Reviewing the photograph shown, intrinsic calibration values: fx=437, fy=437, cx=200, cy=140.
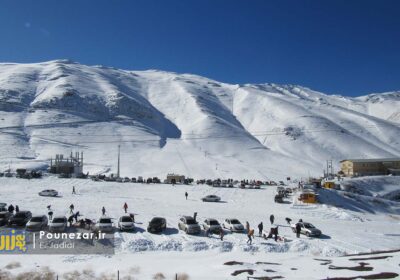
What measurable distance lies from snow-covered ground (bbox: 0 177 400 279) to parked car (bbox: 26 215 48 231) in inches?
238

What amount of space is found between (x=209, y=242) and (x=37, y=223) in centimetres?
1308

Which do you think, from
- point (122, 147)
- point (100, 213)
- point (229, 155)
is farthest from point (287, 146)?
point (100, 213)

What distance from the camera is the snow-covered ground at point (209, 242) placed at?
2448cm

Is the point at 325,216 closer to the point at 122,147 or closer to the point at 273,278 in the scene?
the point at 273,278

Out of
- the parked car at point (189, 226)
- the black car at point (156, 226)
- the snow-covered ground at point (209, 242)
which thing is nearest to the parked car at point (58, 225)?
the snow-covered ground at point (209, 242)

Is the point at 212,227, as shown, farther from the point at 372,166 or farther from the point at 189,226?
the point at 372,166

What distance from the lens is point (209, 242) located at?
32125 millimetres

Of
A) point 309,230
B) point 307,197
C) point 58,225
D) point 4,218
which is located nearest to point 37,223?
point 58,225

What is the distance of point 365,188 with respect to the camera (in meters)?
82.2

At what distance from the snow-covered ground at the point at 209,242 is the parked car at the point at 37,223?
606cm

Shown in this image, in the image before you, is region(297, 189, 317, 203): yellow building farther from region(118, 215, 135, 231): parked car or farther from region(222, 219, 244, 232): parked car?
region(118, 215, 135, 231): parked car

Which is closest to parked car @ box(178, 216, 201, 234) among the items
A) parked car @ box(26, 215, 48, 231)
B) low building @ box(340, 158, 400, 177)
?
parked car @ box(26, 215, 48, 231)

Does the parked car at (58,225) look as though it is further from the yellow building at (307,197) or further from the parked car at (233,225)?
the yellow building at (307,197)

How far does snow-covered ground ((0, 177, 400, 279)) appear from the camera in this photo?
964 inches
